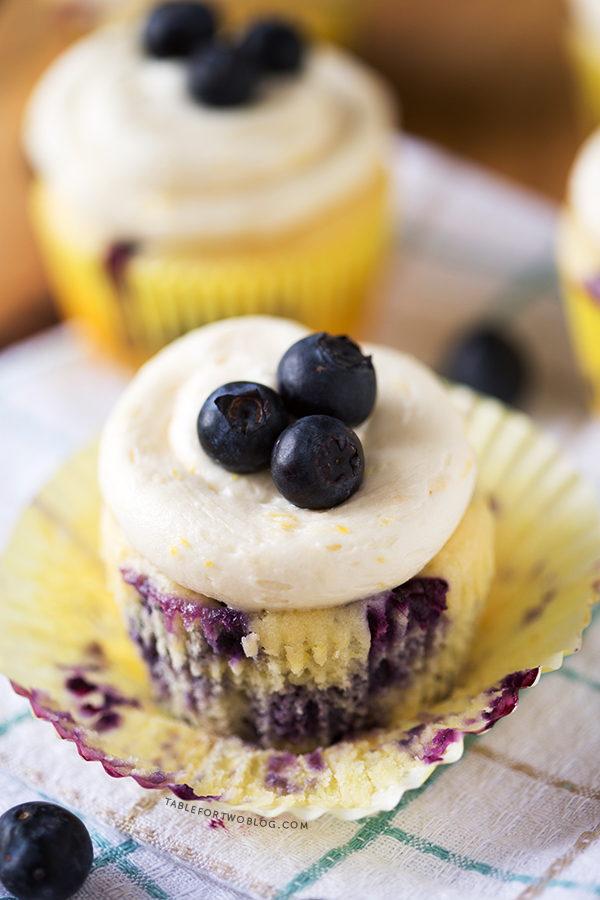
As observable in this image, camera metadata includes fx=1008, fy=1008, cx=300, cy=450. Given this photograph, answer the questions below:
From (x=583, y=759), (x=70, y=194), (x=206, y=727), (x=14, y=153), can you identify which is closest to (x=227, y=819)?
(x=206, y=727)

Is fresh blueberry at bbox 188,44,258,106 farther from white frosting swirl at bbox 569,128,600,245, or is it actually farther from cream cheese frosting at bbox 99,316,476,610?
cream cheese frosting at bbox 99,316,476,610

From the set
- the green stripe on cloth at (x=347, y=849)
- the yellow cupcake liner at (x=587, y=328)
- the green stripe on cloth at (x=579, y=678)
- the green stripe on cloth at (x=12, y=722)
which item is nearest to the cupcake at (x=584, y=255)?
the yellow cupcake liner at (x=587, y=328)

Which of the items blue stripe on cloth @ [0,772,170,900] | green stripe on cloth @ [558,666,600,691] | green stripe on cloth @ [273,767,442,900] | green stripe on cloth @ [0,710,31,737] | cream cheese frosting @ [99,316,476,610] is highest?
cream cheese frosting @ [99,316,476,610]

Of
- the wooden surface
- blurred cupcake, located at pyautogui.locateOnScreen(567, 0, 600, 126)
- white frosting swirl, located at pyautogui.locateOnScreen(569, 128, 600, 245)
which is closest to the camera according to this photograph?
white frosting swirl, located at pyautogui.locateOnScreen(569, 128, 600, 245)

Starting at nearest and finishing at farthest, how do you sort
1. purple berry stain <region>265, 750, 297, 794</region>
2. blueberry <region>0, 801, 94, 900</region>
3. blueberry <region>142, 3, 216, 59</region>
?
1. blueberry <region>0, 801, 94, 900</region>
2. purple berry stain <region>265, 750, 297, 794</region>
3. blueberry <region>142, 3, 216, 59</region>

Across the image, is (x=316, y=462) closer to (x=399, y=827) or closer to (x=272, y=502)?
(x=272, y=502)

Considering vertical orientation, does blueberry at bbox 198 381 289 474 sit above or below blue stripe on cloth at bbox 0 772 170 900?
above

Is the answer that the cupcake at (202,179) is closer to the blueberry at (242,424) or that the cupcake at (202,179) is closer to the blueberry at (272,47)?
the blueberry at (272,47)

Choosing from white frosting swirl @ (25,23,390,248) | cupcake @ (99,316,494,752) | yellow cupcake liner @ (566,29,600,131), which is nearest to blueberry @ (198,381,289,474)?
cupcake @ (99,316,494,752)

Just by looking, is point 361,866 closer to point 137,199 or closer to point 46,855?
point 46,855
